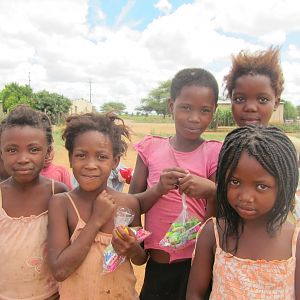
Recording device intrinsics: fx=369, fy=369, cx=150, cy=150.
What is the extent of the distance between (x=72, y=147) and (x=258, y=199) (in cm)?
112

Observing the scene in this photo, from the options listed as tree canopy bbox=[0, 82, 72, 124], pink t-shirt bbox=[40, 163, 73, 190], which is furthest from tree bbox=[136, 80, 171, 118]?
pink t-shirt bbox=[40, 163, 73, 190]

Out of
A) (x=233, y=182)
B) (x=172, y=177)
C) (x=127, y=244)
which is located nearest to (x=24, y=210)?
(x=127, y=244)

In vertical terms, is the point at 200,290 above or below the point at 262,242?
below

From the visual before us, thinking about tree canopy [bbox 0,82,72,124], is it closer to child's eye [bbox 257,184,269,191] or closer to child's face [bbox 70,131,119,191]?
child's face [bbox 70,131,119,191]

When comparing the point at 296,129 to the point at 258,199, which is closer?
the point at 258,199

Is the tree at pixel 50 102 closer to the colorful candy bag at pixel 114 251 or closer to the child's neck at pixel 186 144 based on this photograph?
the child's neck at pixel 186 144

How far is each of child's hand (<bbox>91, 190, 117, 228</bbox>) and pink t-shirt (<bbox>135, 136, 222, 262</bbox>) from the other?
37 cm

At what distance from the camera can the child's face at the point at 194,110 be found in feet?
7.48

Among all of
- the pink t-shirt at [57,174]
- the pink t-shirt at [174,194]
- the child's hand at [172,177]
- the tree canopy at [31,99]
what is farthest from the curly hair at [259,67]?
the tree canopy at [31,99]

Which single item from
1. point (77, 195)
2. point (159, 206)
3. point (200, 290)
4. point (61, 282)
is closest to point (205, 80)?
point (159, 206)

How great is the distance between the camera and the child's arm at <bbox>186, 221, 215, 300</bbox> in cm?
185

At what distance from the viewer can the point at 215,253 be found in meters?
1.82

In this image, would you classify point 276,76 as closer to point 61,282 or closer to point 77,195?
point 77,195

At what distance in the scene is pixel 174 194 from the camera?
2.34 m
